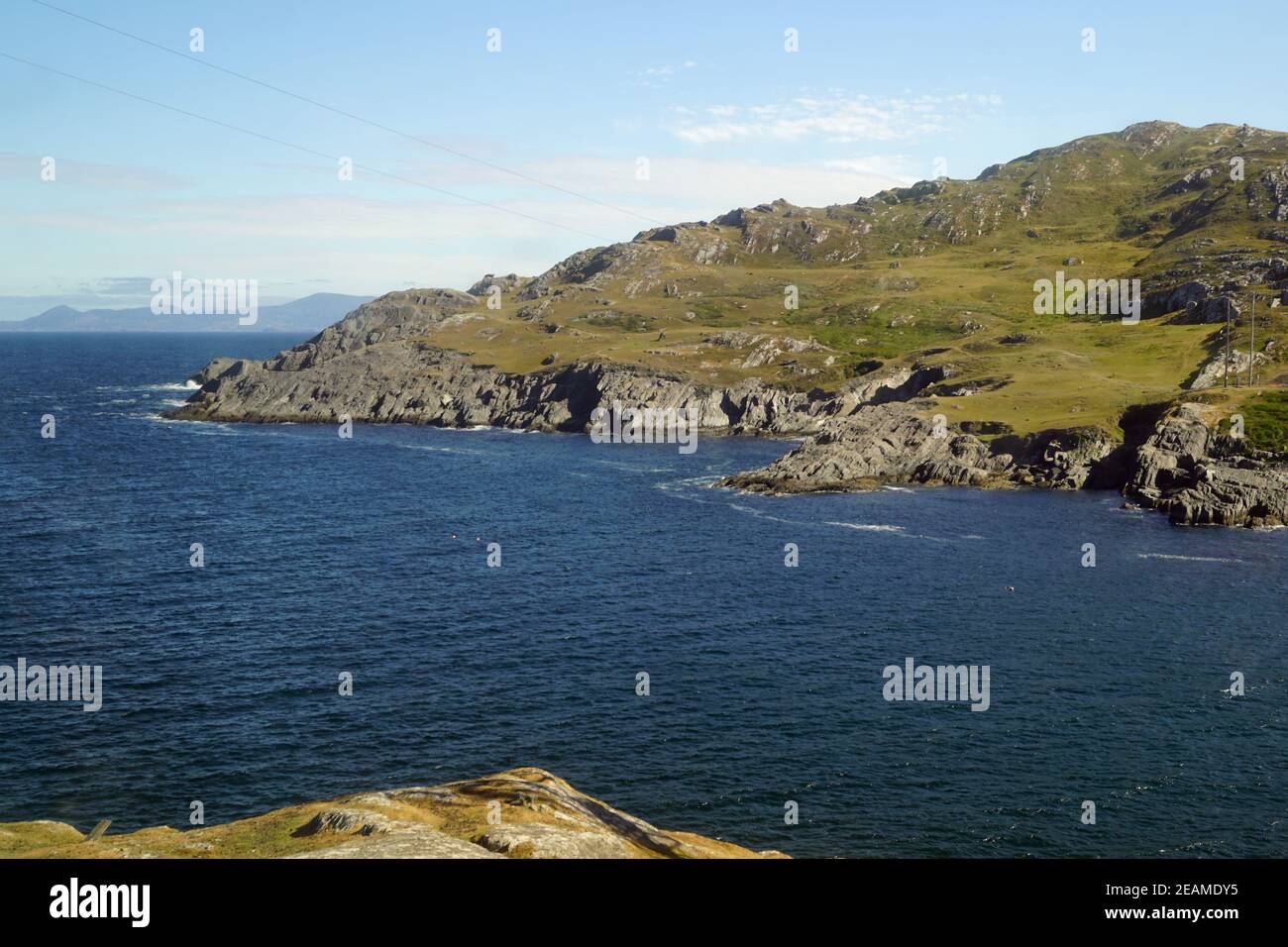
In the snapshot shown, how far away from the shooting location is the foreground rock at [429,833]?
33.7m

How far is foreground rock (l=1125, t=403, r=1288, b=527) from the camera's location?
117938mm

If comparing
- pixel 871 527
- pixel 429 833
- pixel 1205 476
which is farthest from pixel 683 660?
pixel 1205 476

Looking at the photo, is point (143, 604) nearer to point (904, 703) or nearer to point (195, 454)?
point (904, 703)

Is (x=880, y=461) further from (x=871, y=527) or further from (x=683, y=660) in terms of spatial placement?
(x=683, y=660)

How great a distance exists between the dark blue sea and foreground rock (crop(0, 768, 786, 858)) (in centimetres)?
830

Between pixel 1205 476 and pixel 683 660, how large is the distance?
84.4 metres

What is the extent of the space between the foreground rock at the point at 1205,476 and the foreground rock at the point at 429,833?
96.9 m

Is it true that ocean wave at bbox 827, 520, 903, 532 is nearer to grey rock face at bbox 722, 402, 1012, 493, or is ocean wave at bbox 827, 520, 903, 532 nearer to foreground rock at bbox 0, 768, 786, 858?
grey rock face at bbox 722, 402, 1012, 493

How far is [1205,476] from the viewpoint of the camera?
124 m

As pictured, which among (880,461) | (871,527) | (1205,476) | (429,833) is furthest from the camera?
(880,461)

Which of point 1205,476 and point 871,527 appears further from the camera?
point 1205,476

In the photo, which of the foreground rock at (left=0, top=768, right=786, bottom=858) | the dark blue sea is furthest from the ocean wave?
the foreground rock at (left=0, top=768, right=786, bottom=858)

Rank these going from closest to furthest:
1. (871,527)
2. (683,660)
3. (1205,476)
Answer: (683,660) < (871,527) < (1205,476)
